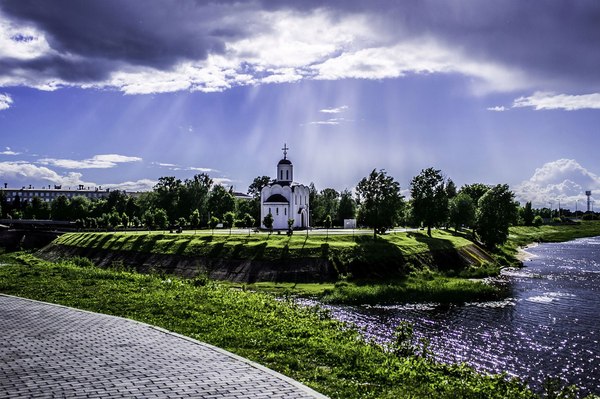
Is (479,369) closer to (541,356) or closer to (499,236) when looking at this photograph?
(541,356)

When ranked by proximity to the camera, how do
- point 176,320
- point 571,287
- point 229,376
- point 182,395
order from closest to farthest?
1. point 182,395
2. point 229,376
3. point 176,320
4. point 571,287

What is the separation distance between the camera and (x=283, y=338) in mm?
19250

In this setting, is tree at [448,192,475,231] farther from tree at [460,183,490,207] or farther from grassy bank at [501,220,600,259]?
tree at [460,183,490,207]

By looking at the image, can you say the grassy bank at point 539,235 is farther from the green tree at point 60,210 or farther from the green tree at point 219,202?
the green tree at point 60,210

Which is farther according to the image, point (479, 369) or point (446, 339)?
point (446, 339)

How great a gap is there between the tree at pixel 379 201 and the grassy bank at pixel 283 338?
41.0 m

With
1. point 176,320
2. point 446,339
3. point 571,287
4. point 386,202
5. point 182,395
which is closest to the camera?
point 182,395

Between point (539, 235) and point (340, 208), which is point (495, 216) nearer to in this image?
point (340, 208)

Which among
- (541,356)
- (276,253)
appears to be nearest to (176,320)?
(541,356)

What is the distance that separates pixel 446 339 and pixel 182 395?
1868 cm

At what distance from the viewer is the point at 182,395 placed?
472 inches

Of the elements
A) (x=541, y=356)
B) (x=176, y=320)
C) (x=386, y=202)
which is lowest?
(x=541, y=356)

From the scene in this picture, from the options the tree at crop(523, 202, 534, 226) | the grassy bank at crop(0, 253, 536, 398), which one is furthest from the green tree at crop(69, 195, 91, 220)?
the tree at crop(523, 202, 534, 226)

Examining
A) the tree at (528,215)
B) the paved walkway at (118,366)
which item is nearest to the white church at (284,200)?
the paved walkway at (118,366)
